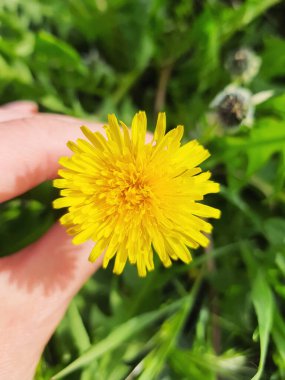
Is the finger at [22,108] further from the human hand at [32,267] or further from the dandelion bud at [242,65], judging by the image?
the dandelion bud at [242,65]

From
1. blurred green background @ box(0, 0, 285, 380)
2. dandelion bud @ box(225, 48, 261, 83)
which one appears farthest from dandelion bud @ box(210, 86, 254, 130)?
dandelion bud @ box(225, 48, 261, 83)

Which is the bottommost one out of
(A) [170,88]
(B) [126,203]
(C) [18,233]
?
(B) [126,203]

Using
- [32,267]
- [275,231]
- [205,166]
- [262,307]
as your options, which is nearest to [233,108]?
[205,166]

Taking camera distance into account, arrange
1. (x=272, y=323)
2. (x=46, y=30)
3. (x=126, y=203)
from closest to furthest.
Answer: (x=126, y=203) < (x=272, y=323) < (x=46, y=30)

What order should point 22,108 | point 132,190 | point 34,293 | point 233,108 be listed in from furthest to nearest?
point 22,108, point 233,108, point 34,293, point 132,190

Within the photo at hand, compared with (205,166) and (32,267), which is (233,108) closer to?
(205,166)

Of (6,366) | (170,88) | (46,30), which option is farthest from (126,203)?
(46,30)

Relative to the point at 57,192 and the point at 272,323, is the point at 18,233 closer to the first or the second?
the point at 57,192

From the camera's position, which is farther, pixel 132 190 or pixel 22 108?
pixel 22 108
